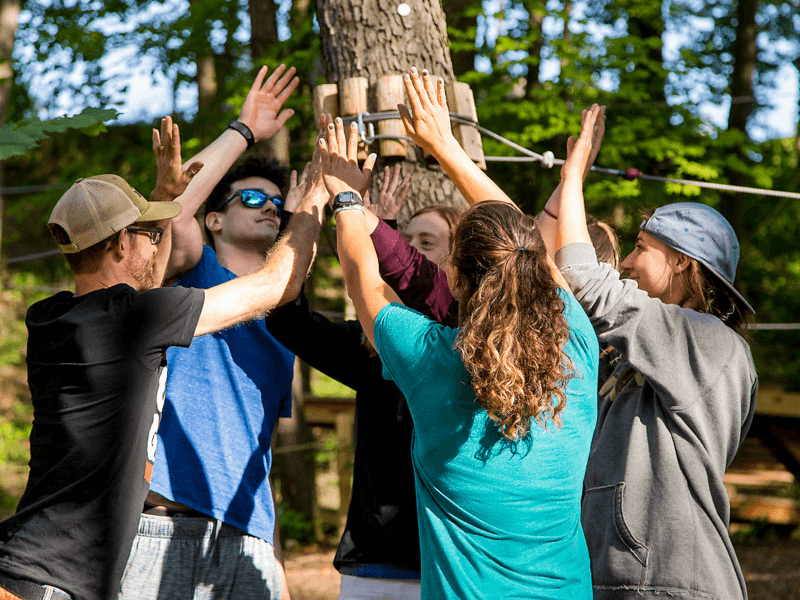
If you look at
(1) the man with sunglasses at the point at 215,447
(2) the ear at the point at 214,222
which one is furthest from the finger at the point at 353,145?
(2) the ear at the point at 214,222

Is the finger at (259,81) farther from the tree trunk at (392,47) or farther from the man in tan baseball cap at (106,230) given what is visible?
the man in tan baseball cap at (106,230)

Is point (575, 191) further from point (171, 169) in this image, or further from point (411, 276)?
point (171, 169)

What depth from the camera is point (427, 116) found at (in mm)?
2262

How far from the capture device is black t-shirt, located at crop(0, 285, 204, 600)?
1.81 meters

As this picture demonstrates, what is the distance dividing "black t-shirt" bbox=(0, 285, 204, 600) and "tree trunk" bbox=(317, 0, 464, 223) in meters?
1.32

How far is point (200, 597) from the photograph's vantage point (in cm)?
221

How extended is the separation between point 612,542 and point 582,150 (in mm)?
1157

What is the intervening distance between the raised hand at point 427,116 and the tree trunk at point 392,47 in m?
0.63

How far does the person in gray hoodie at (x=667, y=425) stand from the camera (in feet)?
6.37

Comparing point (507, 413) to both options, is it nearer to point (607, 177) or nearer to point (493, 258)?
point (493, 258)

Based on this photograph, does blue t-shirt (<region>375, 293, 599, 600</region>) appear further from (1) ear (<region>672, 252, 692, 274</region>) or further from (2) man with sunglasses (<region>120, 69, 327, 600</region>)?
(2) man with sunglasses (<region>120, 69, 327, 600</region>)

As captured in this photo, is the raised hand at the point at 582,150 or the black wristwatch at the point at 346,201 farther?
the raised hand at the point at 582,150

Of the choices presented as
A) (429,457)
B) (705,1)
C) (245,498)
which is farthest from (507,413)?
(705,1)

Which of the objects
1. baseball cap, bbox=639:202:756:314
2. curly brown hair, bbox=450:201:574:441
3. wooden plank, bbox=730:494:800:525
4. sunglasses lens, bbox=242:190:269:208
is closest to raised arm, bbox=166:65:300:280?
sunglasses lens, bbox=242:190:269:208
